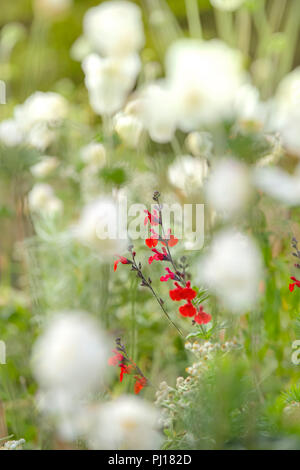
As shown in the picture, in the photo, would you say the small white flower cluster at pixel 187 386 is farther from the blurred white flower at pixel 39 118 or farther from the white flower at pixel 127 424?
the blurred white flower at pixel 39 118

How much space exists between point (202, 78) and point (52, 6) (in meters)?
0.43

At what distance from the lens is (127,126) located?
0.64 metres

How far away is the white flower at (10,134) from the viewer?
72cm

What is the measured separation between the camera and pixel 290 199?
0.35 m

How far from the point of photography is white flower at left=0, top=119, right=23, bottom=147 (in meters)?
0.72

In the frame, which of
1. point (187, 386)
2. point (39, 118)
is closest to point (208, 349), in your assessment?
point (187, 386)

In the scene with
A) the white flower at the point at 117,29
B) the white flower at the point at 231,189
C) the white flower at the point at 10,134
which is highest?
the white flower at the point at 10,134

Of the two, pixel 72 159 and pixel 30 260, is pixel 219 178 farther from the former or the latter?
pixel 72 159

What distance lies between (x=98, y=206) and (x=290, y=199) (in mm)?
179

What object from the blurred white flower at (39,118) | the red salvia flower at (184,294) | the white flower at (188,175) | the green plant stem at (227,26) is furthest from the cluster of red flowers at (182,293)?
the green plant stem at (227,26)

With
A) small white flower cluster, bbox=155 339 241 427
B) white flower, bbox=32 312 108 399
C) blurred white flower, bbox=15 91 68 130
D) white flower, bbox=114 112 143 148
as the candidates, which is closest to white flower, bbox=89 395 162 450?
white flower, bbox=32 312 108 399

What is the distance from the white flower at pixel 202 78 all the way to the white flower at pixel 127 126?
32cm

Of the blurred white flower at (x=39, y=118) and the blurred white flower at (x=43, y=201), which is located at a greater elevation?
the blurred white flower at (x=39, y=118)
